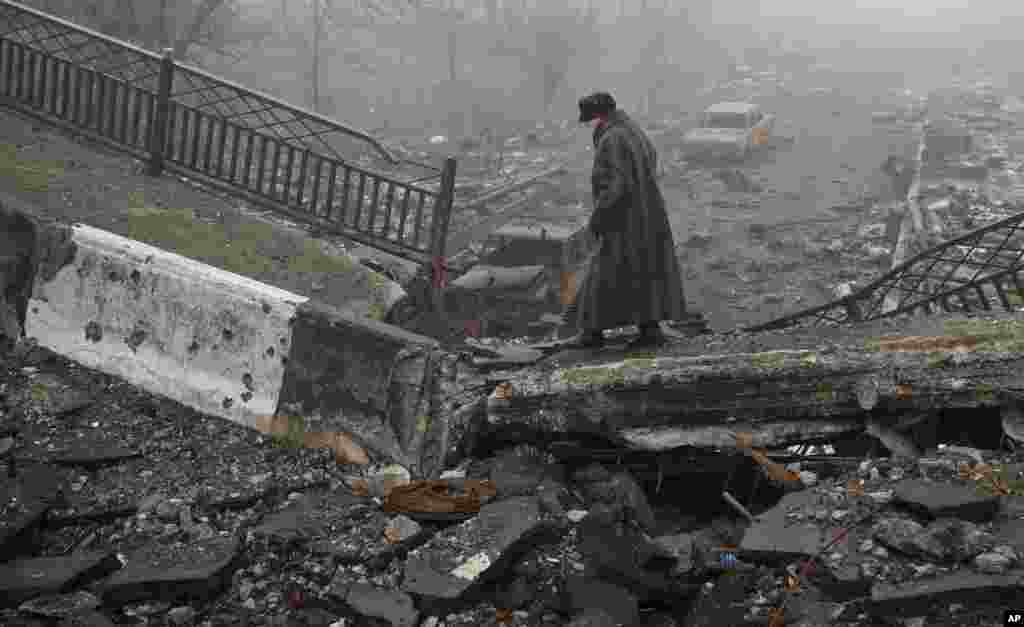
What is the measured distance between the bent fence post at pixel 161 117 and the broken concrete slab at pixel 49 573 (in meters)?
4.47

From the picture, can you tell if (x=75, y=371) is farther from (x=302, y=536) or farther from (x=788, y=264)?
(x=788, y=264)

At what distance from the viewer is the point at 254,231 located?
6879 mm

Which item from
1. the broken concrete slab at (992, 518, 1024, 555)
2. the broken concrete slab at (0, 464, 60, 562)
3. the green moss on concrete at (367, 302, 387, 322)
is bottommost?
the broken concrete slab at (0, 464, 60, 562)

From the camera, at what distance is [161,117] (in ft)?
24.4

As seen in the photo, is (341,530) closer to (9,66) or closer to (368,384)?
(368,384)

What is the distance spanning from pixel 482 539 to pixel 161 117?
5275mm

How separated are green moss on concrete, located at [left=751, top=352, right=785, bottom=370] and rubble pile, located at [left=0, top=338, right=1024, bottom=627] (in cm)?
42

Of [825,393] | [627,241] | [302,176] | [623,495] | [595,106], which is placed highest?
[595,106]

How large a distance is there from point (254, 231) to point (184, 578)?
3.80m

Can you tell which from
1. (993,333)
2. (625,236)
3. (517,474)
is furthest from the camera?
(625,236)

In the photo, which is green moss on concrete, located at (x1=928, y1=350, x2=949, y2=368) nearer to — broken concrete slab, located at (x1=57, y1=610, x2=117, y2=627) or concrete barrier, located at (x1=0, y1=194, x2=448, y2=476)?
concrete barrier, located at (x1=0, y1=194, x2=448, y2=476)

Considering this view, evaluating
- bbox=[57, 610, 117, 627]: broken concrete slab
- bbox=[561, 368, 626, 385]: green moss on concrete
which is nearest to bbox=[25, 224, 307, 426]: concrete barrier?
bbox=[561, 368, 626, 385]: green moss on concrete

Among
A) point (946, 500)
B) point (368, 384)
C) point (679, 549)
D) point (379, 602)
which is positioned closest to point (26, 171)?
point (368, 384)

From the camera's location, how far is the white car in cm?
1861
